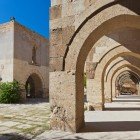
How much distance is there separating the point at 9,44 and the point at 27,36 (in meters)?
2.11

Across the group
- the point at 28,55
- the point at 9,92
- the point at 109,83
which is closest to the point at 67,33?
the point at 109,83

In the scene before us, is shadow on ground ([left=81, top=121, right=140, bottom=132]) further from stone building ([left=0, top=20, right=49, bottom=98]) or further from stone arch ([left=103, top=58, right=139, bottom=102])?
stone building ([left=0, top=20, right=49, bottom=98])

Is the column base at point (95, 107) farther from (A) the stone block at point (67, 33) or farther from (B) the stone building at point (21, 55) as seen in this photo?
(B) the stone building at point (21, 55)

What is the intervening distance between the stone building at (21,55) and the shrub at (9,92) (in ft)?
1.81

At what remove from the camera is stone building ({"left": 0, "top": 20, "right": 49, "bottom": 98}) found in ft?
51.1

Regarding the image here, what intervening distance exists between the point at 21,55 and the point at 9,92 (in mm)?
3073

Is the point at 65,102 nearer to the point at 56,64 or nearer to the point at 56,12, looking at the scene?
the point at 56,64

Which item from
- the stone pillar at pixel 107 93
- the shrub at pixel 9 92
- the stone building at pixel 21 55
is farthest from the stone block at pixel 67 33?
the stone building at pixel 21 55

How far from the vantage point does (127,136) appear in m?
4.62

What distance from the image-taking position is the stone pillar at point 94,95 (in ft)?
30.8

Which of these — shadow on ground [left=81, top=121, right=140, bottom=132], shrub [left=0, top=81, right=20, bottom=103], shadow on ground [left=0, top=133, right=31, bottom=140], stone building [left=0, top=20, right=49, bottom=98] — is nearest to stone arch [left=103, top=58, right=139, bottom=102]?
shrub [left=0, top=81, right=20, bottom=103]

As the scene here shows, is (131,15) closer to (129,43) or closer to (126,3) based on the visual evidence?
(126,3)

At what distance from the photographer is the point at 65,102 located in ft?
16.9

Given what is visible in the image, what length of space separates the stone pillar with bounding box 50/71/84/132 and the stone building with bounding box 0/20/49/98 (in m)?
10.6
